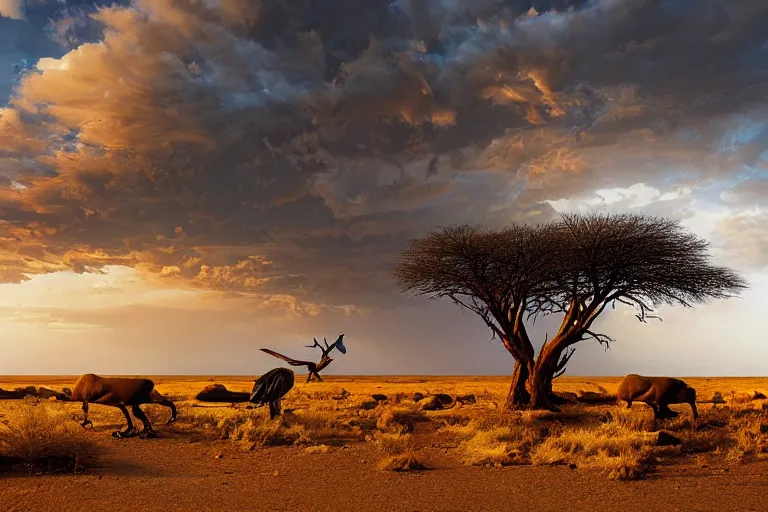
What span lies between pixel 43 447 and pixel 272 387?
7.39m

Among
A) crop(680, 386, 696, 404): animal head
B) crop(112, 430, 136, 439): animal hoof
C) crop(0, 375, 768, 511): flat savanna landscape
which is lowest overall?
crop(0, 375, 768, 511): flat savanna landscape

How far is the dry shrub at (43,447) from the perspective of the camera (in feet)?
39.0

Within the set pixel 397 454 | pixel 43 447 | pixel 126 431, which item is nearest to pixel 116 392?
pixel 126 431

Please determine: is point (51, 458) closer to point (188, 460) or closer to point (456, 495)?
point (188, 460)

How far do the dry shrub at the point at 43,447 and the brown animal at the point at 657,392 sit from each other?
14340mm

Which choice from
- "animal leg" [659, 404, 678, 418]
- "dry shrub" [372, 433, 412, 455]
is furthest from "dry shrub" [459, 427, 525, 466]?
"animal leg" [659, 404, 678, 418]

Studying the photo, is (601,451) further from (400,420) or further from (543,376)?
(543,376)

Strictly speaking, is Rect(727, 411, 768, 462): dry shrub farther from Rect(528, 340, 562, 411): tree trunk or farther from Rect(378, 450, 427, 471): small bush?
Rect(378, 450, 427, 471): small bush

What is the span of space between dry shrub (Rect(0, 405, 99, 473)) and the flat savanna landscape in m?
0.04

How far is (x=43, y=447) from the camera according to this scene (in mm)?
12000

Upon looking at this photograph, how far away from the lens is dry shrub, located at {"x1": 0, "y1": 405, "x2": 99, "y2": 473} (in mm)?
11898

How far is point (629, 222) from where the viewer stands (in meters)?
23.8

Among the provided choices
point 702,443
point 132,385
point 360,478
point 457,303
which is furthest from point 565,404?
point 132,385

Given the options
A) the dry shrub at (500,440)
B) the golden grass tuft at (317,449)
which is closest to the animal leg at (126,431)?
the golden grass tuft at (317,449)
